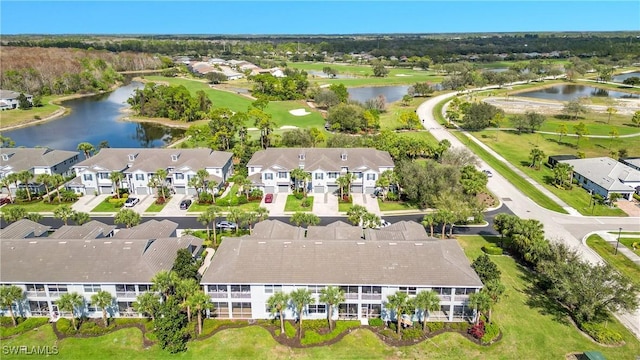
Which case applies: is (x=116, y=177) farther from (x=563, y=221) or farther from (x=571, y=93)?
(x=571, y=93)

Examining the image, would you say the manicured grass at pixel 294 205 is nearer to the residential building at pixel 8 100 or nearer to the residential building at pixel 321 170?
the residential building at pixel 321 170

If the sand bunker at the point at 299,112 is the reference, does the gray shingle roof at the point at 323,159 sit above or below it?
below

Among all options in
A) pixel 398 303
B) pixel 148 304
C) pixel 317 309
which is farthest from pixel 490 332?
pixel 148 304

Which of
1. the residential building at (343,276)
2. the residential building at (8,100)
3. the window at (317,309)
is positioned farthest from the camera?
the residential building at (8,100)

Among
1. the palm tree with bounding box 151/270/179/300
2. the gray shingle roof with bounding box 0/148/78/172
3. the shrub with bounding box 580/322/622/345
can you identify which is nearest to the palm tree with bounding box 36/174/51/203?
the gray shingle roof with bounding box 0/148/78/172

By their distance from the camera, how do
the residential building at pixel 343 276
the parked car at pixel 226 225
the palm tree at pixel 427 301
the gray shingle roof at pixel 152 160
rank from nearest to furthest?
the palm tree at pixel 427 301, the residential building at pixel 343 276, the parked car at pixel 226 225, the gray shingle roof at pixel 152 160

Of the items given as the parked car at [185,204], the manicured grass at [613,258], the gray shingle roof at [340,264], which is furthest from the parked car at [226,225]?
the manicured grass at [613,258]

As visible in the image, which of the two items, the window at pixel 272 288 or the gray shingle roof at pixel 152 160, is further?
the gray shingle roof at pixel 152 160

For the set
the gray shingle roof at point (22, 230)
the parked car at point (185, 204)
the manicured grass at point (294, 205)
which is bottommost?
the manicured grass at point (294, 205)
